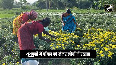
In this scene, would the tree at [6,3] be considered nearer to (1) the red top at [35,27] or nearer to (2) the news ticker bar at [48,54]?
(1) the red top at [35,27]

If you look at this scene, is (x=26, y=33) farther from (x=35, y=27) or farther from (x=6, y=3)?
(x=6, y=3)

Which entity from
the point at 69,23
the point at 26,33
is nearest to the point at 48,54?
the point at 26,33

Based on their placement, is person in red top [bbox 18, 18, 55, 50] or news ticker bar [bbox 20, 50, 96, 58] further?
person in red top [bbox 18, 18, 55, 50]

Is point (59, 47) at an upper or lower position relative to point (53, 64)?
upper

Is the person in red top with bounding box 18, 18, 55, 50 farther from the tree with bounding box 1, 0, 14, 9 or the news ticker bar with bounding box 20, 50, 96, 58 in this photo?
the tree with bounding box 1, 0, 14, 9

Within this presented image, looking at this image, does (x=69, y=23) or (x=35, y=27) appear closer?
(x=35, y=27)

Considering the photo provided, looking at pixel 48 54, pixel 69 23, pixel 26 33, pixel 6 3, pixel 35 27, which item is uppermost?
pixel 6 3

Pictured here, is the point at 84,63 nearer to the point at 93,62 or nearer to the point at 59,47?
the point at 93,62

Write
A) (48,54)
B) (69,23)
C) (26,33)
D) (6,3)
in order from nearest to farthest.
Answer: (48,54) < (26,33) < (69,23) < (6,3)

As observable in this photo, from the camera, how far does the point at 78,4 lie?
1399 inches

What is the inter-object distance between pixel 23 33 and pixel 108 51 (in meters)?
2.25

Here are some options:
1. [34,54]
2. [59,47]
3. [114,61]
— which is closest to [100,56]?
[114,61]

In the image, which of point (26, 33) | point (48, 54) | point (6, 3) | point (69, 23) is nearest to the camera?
point (48, 54)

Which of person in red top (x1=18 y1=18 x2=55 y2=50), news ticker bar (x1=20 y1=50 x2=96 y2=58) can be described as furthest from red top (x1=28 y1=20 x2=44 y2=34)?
news ticker bar (x1=20 y1=50 x2=96 y2=58)
